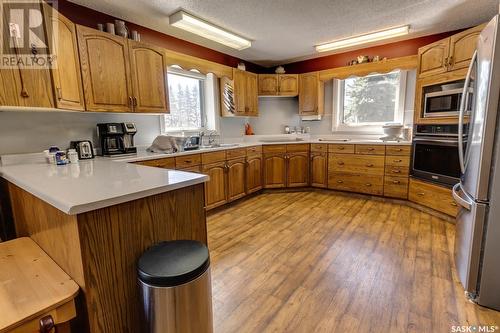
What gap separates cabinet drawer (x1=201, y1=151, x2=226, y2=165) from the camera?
3.16m

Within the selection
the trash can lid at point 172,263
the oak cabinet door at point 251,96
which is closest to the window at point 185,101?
the oak cabinet door at point 251,96

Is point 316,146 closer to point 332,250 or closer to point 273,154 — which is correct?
point 273,154

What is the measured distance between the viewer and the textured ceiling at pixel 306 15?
2473mm

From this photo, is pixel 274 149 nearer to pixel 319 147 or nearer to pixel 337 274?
pixel 319 147

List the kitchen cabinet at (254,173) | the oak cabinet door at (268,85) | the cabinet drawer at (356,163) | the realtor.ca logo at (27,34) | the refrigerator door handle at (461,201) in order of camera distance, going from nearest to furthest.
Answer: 1. the refrigerator door handle at (461,201)
2. the realtor.ca logo at (27,34)
3. the cabinet drawer at (356,163)
4. the kitchen cabinet at (254,173)
5. the oak cabinet door at (268,85)

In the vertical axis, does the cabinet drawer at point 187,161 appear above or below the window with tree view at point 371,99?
below

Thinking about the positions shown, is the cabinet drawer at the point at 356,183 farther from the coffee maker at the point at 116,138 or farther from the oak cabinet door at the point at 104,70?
the oak cabinet door at the point at 104,70

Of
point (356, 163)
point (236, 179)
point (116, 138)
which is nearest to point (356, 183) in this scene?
point (356, 163)

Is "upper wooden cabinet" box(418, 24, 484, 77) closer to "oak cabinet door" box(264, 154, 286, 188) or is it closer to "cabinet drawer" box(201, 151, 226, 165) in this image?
"oak cabinet door" box(264, 154, 286, 188)

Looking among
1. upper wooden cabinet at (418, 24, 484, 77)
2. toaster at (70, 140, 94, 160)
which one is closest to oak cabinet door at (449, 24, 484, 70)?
upper wooden cabinet at (418, 24, 484, 77)

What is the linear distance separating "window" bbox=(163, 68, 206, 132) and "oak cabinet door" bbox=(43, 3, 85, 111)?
121 centimetres

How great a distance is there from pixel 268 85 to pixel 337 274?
3.45 metres

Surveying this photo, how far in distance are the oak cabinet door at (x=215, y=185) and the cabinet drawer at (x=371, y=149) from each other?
6.70ft

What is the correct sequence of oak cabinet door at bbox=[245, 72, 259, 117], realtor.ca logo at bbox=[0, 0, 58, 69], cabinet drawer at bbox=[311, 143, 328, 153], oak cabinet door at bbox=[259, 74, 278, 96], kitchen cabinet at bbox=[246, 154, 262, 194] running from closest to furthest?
realtor.ca logo at bbox=[0, 0, 58, 69], kitchen cabinet at bbox=[246, 154, 262, 194], cabinet drawer at bbox=[311, 143, 328, 153], oak cabinet door at bbox=[245, 72, 259, 117], oak cabinet door at bbox=[259, 74, 278, 96]
